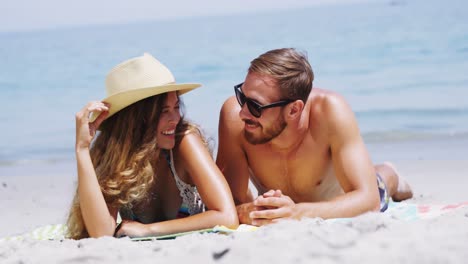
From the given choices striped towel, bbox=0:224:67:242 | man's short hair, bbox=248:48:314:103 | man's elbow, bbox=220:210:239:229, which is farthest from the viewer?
striped towel, bbox=0:224:67:242

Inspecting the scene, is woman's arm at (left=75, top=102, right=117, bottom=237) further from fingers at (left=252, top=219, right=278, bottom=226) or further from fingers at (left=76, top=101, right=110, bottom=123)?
fingers at (left=252, top=219, right=278, bottom=226)

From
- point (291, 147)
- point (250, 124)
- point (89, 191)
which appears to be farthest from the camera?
point (291, 147)

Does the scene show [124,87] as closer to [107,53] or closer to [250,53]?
[250,53]

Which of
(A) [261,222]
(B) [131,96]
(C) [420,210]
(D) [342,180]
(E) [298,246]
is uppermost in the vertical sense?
(B) [131,96]

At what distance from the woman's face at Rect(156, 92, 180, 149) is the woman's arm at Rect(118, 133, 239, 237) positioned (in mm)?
108

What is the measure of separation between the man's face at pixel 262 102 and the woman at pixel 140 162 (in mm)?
290

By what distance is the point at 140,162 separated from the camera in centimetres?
392

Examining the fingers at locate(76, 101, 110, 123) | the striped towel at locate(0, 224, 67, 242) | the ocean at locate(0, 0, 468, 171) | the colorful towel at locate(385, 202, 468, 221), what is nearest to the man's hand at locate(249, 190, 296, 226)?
the colorful towel at locate(385, 202, 468, 221)

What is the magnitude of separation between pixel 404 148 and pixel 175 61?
1268 cm

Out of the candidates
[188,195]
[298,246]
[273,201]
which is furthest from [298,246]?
[188,195]

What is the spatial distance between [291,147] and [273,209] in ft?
2.05

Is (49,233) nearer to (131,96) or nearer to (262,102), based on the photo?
(131,96)

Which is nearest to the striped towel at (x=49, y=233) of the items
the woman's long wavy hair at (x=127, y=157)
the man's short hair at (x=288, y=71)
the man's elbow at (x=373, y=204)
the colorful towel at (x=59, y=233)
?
the colorful towel at (x=59, y=233)

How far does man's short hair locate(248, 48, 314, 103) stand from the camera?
13.1ft
